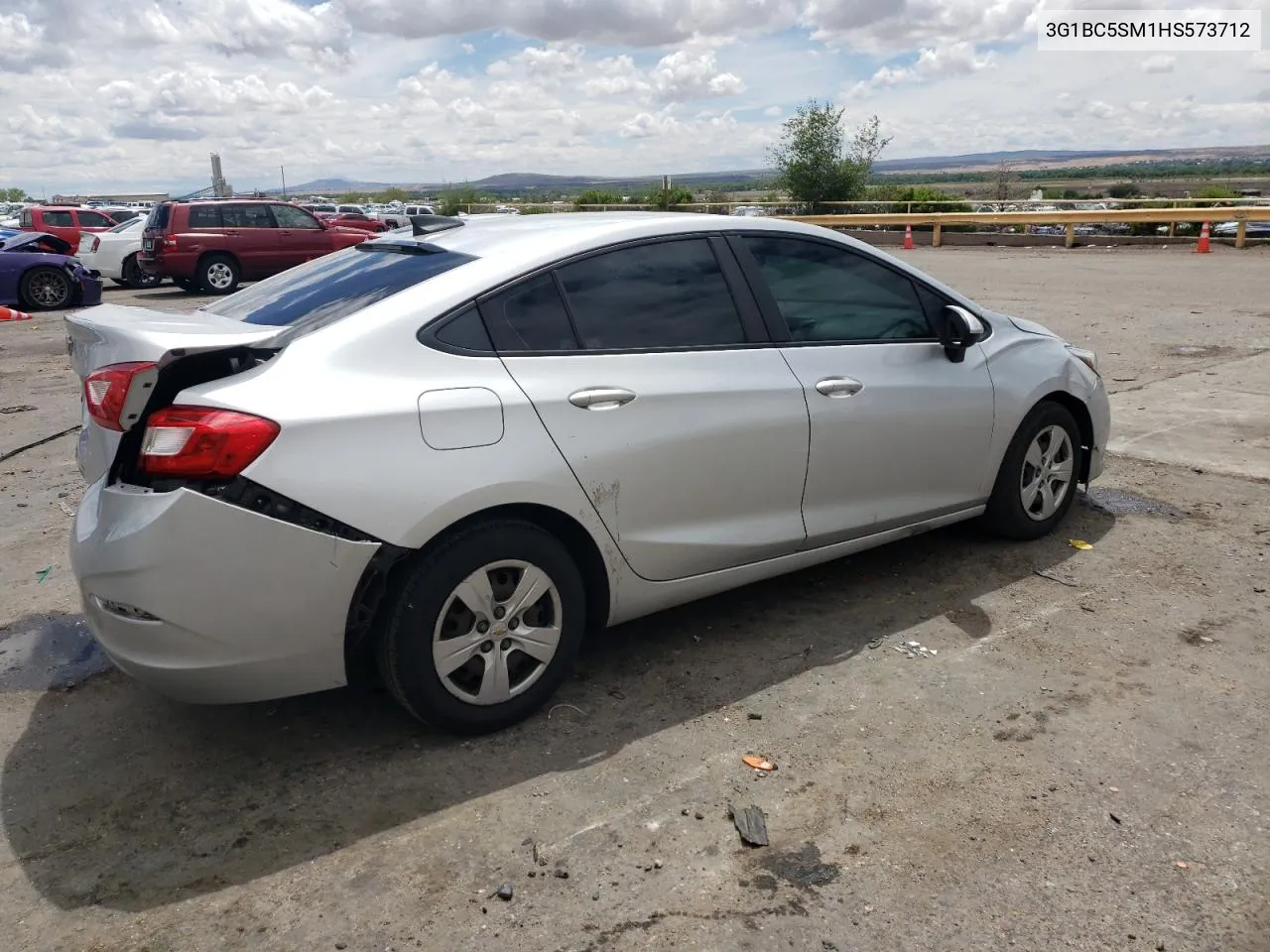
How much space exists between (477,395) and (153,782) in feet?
5.00

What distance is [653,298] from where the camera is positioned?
12.6 ft

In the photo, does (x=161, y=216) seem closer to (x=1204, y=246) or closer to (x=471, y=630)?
(x=471, y=630)

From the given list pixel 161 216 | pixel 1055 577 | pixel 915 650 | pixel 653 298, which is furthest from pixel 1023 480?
pixel 161 216

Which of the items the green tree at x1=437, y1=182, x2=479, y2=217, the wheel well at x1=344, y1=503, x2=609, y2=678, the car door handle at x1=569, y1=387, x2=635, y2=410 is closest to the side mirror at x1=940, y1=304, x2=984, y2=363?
the car door handle at x1=569, y1=387, x2=635, y2=410

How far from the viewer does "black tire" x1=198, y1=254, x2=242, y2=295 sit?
19.0m

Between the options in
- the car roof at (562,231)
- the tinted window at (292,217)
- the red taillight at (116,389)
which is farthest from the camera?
the tinted window at (292,217)

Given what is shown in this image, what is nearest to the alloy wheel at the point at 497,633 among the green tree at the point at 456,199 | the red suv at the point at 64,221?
the red suv at the point at 64,221

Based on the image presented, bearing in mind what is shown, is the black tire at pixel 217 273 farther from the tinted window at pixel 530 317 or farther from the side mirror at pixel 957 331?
the tinted window at pixel 530 317

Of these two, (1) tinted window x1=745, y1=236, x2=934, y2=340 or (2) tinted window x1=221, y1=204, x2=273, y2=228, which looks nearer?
(1) tinted window x1=745, y1=236, x2=934, y2=340

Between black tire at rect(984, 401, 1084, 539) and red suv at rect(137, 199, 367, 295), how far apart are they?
16128mm

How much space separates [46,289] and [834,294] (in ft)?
54.3

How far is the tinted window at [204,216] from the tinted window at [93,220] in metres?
9.07

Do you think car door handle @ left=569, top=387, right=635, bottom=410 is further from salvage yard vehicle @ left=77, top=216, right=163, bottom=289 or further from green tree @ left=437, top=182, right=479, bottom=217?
green tree @ left=437, top=182, right=479, bottom=217

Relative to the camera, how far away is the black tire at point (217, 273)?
1905cm
